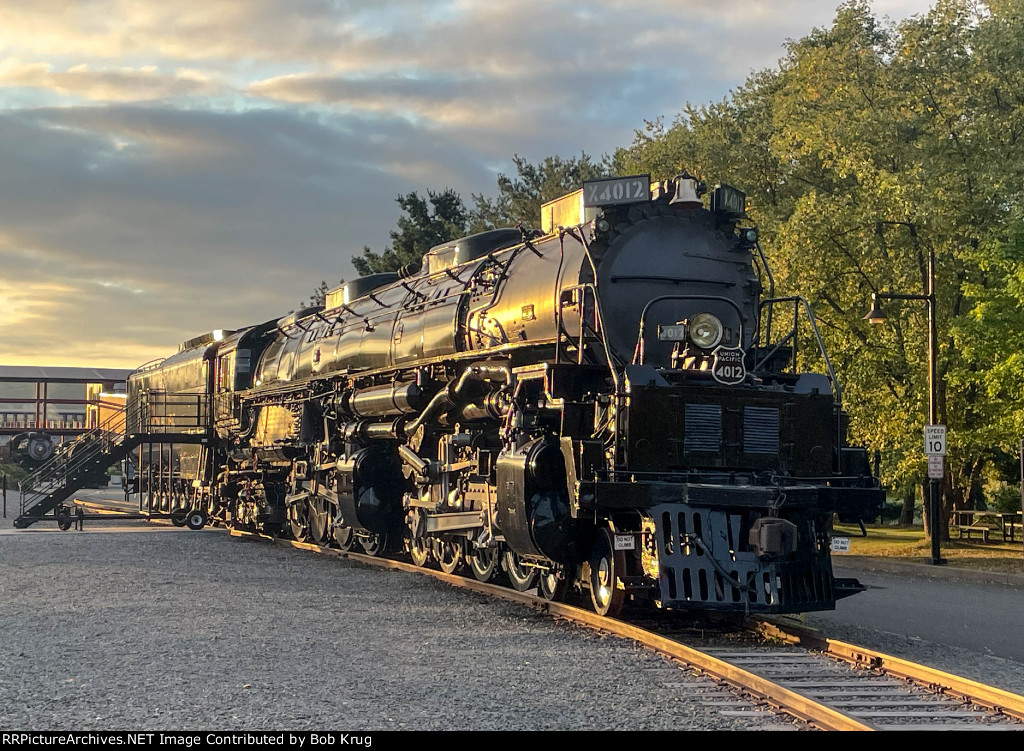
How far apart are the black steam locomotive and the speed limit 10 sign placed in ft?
26.7

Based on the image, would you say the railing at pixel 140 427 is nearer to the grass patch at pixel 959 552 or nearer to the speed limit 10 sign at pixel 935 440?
the grass patch at pixel 959 552

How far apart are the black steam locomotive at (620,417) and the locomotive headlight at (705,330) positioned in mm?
19

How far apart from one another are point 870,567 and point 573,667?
42.5ft

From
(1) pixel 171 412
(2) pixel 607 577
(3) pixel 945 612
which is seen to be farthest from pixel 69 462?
(3) pixel 945 612

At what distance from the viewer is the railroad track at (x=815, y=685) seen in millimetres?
6996

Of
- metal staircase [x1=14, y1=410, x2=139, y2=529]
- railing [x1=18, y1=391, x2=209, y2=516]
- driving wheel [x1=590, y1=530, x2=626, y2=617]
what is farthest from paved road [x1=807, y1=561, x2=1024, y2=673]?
metal staircase [x1=14, y1=410, x2=139, y2=529]

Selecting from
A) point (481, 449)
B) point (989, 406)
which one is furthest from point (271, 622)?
point (989, 406)

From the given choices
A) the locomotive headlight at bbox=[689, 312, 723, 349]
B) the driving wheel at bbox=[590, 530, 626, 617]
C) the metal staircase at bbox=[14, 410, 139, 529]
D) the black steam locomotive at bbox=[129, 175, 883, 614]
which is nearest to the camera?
the black steam locomotive at bbox=[129, 175, 883, 614]

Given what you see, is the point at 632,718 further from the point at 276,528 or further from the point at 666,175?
the point at 666,175

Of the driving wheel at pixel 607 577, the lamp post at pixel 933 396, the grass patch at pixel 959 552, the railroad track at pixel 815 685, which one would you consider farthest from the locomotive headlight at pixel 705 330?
the lamp post at pixel 933 396

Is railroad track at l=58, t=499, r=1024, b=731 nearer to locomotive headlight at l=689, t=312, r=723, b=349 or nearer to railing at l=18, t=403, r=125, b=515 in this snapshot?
locomotive headlight at l=689, t=312, r=723, b=349

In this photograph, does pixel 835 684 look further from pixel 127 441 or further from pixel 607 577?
pixel 127 441

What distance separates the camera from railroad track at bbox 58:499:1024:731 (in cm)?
700

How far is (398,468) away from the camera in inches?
643
